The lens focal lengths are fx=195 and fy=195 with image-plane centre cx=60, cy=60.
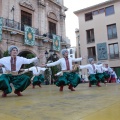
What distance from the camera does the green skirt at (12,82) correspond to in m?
5.10

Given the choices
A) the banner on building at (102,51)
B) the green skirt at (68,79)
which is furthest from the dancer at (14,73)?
the banner on building at (102,51)

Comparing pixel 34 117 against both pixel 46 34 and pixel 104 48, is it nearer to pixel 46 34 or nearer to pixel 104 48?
pixel 46 34

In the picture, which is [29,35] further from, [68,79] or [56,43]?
[68,79]

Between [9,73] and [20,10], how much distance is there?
40.7 feet

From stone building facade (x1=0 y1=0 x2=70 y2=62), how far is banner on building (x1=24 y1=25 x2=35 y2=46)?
1.15 feet

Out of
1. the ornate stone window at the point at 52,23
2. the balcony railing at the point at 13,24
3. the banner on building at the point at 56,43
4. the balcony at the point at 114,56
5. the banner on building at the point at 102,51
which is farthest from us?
the banner on building at the point at 102,51

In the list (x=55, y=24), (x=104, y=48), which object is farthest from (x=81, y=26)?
(x=55, y=24)

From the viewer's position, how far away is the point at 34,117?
88.7 inches

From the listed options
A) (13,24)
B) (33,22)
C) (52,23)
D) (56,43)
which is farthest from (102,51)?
(13,24)

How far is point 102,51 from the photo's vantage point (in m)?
23.7

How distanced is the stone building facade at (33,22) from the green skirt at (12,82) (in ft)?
31.5

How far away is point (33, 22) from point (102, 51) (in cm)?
986

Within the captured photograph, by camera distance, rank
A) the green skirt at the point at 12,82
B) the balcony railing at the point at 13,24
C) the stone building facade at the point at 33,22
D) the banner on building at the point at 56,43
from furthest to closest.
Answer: the banner on building at the point at 56,43 → the stone building facade at the point at 33,22 → the balcony railing at the point at 13,24 → the green skirt at the point at 12,82

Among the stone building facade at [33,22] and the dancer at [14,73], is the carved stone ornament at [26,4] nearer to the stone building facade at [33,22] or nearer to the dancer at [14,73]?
the stone building facade at [33,22]
